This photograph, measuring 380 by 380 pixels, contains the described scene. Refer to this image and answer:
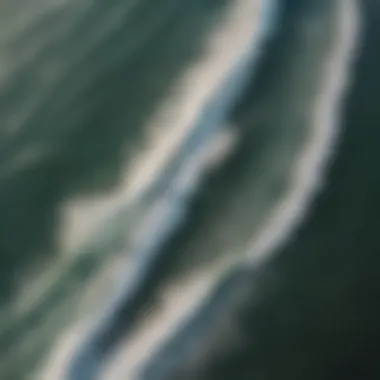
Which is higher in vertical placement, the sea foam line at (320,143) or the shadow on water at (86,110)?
the shadow on water at (86,110)

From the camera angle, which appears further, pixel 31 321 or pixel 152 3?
pixel 152 3

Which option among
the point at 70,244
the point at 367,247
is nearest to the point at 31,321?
the point at 70,244

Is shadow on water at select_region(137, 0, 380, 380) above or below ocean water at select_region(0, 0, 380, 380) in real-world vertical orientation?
below

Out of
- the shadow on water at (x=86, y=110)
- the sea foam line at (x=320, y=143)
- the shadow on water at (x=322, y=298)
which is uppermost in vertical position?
the shadow on water at (x=86, y=110)

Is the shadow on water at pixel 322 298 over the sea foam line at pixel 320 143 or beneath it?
beneath

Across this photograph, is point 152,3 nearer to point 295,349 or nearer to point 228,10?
point 228,10

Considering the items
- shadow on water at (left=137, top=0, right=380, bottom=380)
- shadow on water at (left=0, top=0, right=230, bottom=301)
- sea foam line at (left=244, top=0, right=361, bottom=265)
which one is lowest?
shadow on water at (left=137, top=0, right=380, bottom=380)

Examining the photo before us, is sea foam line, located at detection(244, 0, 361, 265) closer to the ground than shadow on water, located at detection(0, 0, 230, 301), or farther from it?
closer to the ground

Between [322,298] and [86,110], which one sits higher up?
[86,110]
